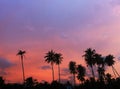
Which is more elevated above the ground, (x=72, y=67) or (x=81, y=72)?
(x=72, y=67)

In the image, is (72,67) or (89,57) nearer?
(89,57)

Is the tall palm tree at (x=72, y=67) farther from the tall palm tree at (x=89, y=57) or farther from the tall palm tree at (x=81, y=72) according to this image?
the tall palm tree at (x=89, y=57)

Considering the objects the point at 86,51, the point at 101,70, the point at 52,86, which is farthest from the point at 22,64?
the point at 101,70

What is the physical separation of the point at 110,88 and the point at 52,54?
35.0 m

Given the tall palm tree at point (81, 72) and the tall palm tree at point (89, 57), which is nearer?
the tall palm tree at point (89, 57)

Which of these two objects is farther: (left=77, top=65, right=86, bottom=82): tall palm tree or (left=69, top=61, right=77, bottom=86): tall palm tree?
(left=69, top=61, right=77, bottom=86): tall palm tree

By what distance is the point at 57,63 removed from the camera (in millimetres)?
145125

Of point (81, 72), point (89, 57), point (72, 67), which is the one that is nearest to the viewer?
point (89, 57)

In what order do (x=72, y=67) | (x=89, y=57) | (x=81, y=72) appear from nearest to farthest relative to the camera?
(x=89, y=57) < (x=81, y=72) < (x=72, y=67)

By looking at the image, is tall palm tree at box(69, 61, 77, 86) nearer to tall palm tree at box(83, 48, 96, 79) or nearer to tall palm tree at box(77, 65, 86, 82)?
tall palm tree at box(77, 65, 86, 82)

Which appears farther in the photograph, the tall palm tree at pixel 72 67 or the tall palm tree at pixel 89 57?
the tall palm tree at pixel 72 67

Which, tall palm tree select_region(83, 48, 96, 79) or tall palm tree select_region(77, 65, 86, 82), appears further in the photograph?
tall palm tree select_region(77, 65, 86, 82)

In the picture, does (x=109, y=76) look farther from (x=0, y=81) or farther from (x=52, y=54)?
(x=0, y=81)

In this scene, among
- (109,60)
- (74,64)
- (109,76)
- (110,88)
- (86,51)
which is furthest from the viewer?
(109,76)
